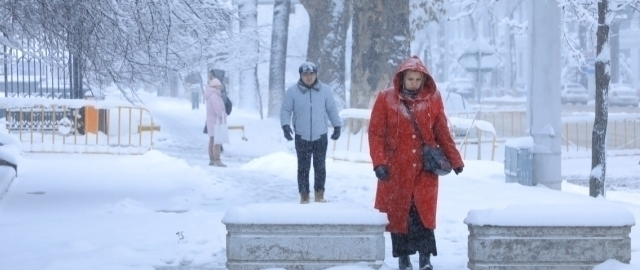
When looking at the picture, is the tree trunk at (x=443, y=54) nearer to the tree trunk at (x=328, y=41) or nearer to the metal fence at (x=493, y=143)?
the tree trunk at (x=328, y=41)

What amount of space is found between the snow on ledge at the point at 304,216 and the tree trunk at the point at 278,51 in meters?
29.8

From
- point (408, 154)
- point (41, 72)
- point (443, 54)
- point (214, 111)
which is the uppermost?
point (443, 54)

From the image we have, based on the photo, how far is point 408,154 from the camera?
759cm

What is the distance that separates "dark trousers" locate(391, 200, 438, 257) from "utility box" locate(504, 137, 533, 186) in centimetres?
672

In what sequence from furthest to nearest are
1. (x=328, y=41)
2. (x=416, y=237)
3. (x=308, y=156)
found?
(x=328, y=41)
(x=308, y=156)
(x=416, y=237)

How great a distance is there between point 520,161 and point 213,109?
622 centimetres

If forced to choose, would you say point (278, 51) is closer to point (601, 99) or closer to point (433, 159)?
point (601, 99)

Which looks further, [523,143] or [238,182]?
[238,182]

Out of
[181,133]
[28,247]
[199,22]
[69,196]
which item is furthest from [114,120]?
[28,247]

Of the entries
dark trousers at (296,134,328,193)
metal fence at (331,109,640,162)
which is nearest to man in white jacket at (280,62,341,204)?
dark trousers at (296,134,328,193)

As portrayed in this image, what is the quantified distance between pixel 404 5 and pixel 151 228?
11714 mm

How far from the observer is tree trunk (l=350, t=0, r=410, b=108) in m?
21.1

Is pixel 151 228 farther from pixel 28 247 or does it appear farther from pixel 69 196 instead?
pixel 69 196

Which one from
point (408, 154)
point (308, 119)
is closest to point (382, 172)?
point (408, 154)
